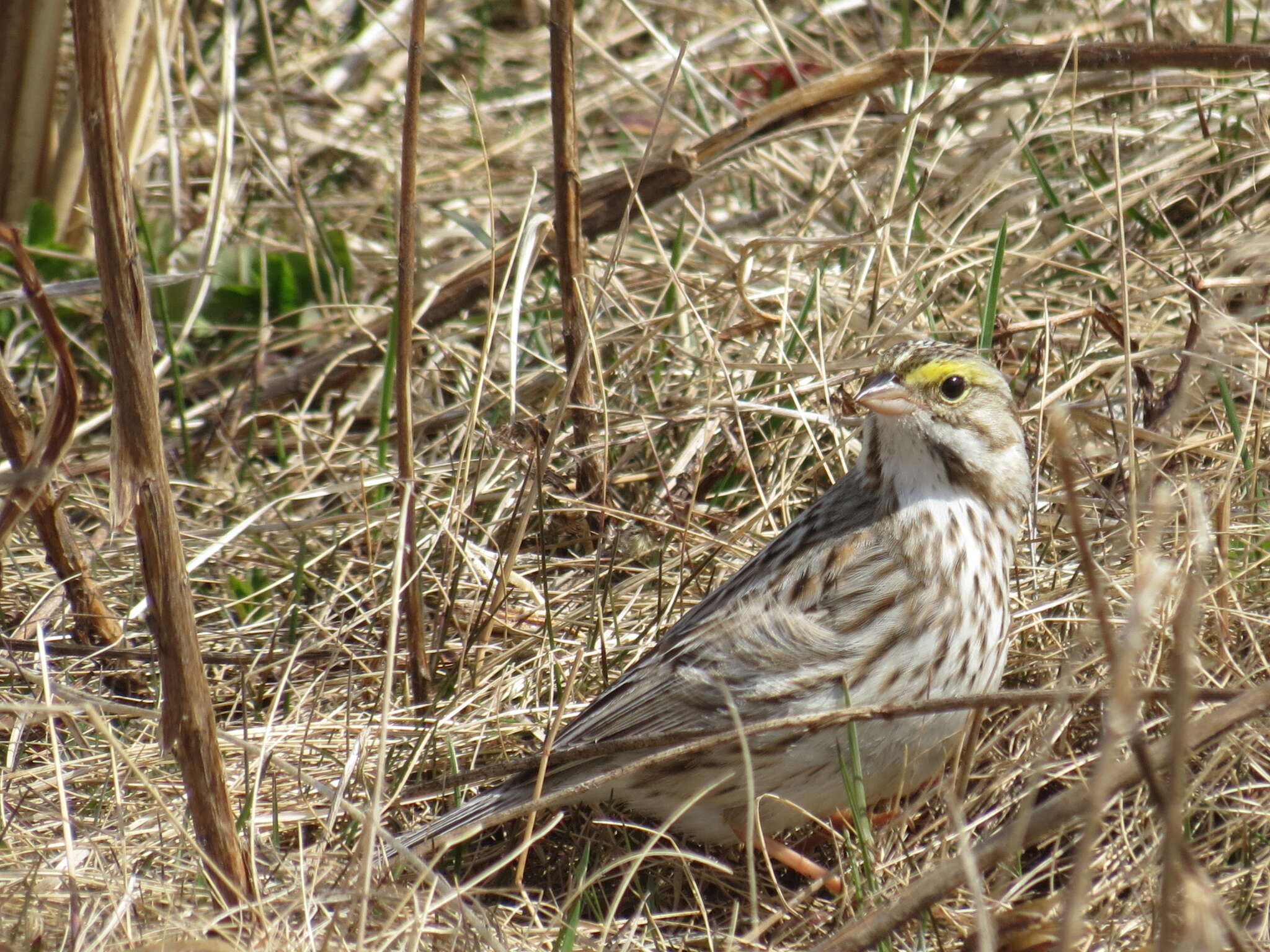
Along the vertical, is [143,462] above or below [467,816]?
above

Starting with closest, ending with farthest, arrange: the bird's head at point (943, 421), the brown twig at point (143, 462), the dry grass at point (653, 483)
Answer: the brown twig at point (143, 462), the dry grass at point (653, 483), the bird's head at point (943, 421)

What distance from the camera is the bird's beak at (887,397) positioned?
3189 mm

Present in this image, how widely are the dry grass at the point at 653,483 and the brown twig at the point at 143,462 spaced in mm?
127

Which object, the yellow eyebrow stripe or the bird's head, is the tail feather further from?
the yellow eyebrow stripe

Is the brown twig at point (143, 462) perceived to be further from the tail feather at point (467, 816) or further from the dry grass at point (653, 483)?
the tail feather at point (467, 816)

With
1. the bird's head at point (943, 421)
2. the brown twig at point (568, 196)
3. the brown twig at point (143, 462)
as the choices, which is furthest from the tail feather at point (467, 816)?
the bird's head at point (943, 421)

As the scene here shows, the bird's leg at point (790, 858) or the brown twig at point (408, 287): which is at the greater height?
the brown twig at point (408, 287)

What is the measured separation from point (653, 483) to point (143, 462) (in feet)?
6.49

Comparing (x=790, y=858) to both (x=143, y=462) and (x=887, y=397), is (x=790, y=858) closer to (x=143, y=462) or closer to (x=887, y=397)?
(x=887, y=397)

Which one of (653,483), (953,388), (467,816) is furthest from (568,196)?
(467,816)

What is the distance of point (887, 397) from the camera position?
320 cm

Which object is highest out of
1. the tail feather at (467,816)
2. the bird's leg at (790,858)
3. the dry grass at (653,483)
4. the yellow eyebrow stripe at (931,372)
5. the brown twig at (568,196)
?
the brown twig at (568,196)

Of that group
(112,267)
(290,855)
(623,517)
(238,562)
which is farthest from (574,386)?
(112,267)

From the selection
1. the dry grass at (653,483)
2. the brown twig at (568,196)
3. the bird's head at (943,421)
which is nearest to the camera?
the dry grass at (653,483)
